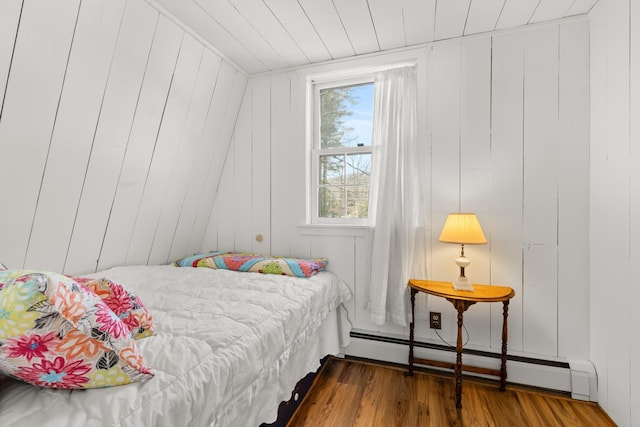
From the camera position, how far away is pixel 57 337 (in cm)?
69

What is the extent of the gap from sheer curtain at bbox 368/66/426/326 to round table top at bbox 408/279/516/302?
10cm

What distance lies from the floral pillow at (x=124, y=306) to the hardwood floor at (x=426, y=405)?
1029 millimetres

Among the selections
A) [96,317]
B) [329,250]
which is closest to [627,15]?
[329,250]

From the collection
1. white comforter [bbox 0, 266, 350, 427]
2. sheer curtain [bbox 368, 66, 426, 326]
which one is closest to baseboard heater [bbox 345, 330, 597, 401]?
sheer curtain [bbox 368, 66, 426, 326]

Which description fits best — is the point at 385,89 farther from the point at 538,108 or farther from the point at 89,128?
the point at 89,128

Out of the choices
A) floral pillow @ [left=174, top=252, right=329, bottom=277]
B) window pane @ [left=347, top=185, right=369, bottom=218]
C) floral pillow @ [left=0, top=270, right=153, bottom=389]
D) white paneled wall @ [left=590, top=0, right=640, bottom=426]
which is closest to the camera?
floral pillow @ [left=0, top=270, right=153, bottom=389]

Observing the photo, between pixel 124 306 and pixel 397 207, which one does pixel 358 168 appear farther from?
pixel 124 306

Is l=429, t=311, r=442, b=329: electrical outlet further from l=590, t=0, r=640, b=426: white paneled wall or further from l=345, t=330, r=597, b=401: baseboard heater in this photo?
l=590, t=0, r=640, b=426: white paneled wall

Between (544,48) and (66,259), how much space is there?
3.30m

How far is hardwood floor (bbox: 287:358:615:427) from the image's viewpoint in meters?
1.66

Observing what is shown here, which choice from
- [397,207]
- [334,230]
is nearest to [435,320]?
[397,207]

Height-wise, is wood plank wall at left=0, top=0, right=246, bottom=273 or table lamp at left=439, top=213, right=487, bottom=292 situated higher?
wood plank wall at left=0, top=0, right=246, bottom=273

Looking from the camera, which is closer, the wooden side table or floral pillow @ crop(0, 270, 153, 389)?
floral pillow @ crop(0, 270, 153, 389)

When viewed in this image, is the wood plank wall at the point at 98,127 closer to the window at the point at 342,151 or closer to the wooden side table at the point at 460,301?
the window at the point at 342,151
